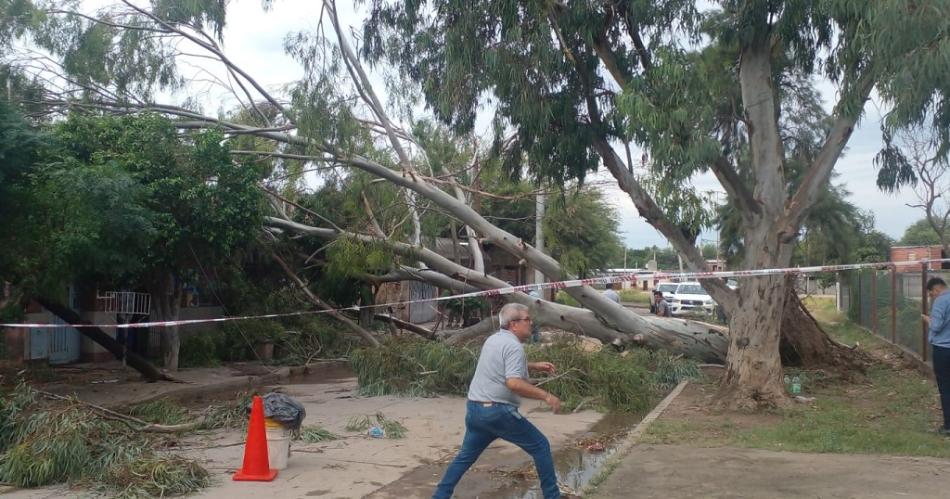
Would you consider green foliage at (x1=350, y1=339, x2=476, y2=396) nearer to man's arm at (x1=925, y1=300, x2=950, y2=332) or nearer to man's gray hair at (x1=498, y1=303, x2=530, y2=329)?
man's arm at (x1=925, y1=300, x2=950, y2=332)

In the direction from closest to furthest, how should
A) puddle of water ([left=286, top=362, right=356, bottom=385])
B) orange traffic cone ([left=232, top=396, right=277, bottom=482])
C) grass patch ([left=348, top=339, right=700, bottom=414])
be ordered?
orange traffic cone ([left=232, top=396, right=277, bottom=482]) < grass patch ([left=348, top=339, right=700, bottom=414]) < puddle of water ([left=286, top=362, right=356, bottom=385])

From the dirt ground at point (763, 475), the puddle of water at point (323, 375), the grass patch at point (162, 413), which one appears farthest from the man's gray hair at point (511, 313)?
the puddle of water at point (323, 375)

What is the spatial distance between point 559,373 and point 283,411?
5515mm

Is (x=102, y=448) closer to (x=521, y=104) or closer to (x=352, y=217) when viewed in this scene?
(x=521, y=104)

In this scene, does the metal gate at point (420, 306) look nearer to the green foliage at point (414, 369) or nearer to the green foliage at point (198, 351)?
the green foliage at point (198, 351)

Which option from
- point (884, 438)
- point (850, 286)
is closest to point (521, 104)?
point (884, 438)

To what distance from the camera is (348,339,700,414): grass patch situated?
12094mm

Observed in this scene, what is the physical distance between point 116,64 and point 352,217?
18.5 feet

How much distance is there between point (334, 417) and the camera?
1113 cm

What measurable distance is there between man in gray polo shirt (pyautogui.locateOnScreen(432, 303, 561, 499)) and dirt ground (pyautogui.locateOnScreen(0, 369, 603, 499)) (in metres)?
1.20

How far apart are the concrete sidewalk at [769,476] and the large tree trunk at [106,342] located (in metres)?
8.50

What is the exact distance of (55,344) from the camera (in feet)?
51.7

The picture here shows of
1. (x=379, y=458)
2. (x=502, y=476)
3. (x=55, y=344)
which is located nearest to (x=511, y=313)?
(x=502, y=476)

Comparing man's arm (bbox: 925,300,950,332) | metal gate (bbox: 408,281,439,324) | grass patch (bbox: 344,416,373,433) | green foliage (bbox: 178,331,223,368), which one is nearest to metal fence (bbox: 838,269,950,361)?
man's arm (bbox: 925,300,950,332)
